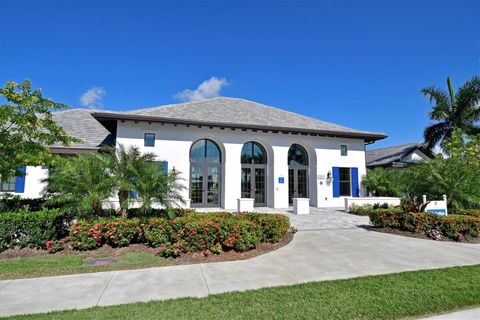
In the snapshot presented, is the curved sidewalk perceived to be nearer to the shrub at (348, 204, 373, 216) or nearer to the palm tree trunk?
the palm tree trunk

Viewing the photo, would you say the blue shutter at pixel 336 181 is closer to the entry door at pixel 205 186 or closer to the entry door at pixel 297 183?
the entry door at pixel 297 183

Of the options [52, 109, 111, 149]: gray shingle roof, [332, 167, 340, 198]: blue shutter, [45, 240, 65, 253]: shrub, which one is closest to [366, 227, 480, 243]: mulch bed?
[332, 167, 340, 198]: blue shutter

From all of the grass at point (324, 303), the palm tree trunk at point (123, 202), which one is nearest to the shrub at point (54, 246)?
the palm tree trunk at point (123, 202)

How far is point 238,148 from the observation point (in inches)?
627

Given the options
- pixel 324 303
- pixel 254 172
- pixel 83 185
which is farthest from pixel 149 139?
pixel 324 303

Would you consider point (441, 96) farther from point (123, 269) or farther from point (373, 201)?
point (123, 269)

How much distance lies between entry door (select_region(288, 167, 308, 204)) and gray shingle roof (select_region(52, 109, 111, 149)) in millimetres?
11820

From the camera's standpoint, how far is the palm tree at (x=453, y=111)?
20.0 metres

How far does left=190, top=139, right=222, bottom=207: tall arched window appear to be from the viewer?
50.9 feet

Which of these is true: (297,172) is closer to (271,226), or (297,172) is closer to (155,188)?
(271,226)

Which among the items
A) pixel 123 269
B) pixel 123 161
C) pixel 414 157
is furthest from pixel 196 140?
pixel 414 157

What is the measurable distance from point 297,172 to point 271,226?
34.5 ft

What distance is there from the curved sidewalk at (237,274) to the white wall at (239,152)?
312 inches

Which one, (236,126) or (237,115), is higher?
(237,115)
